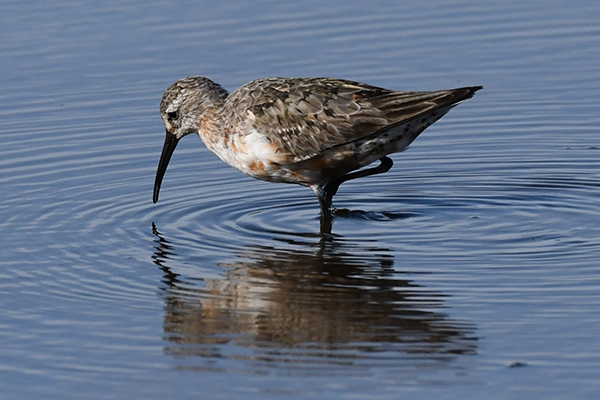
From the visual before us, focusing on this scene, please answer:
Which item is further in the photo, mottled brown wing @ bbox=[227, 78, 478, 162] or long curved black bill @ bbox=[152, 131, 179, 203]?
long curved black bill @ bbox=[152, 131, 179, 203]

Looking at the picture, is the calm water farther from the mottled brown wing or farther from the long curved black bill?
the mottled brown wing

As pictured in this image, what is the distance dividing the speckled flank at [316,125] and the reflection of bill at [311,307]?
1.02 m

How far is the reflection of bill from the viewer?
8.20 m

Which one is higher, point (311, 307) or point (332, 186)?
point (332, 186)

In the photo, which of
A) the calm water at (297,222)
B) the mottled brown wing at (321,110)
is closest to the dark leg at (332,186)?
the calm water at (297,222)

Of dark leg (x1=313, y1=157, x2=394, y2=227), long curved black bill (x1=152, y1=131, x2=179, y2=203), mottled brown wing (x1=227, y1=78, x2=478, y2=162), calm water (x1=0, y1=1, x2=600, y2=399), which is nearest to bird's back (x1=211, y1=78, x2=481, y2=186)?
mottled brown wing (x1=227, y1=78, x2=478, y2=162)

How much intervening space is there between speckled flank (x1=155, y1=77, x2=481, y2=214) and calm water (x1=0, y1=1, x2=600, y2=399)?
1.78 ft

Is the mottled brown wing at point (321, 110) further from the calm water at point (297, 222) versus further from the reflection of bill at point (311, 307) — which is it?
the reflection of bill at point (311, 307)

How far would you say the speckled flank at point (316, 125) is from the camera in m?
11.1

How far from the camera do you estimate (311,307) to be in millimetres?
9023

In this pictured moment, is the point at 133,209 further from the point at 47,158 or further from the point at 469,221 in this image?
the point at 469,221

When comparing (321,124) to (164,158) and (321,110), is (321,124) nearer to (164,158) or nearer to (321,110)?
(321,110)

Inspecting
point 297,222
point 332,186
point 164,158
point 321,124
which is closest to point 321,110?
point 321,124

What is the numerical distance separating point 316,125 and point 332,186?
2.66 ft
